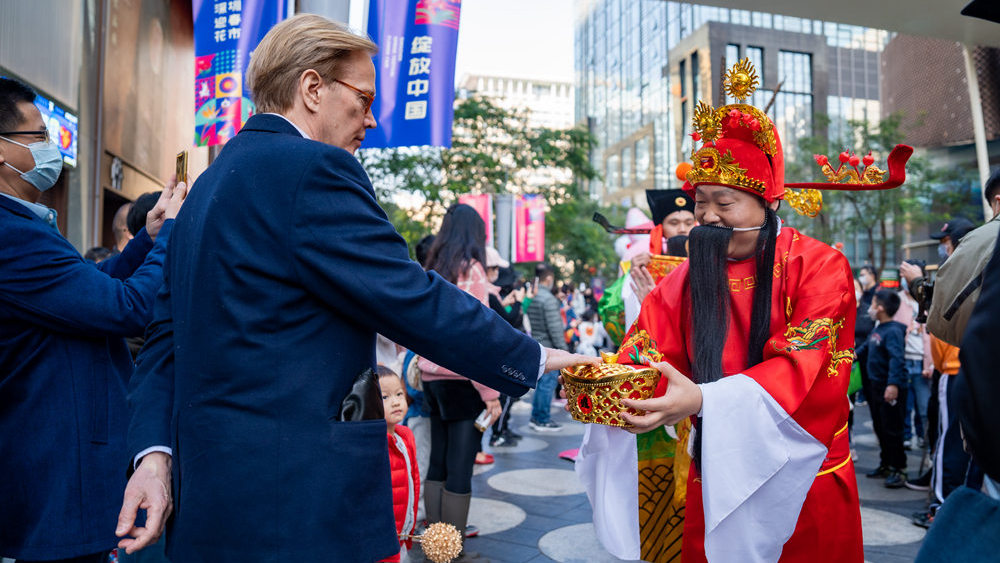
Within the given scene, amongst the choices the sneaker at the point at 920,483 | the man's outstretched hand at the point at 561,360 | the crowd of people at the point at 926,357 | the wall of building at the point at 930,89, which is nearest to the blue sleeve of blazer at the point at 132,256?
the man's outstretched hand at the point at 561,360

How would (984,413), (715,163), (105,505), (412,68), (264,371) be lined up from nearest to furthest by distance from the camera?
(984,413), (264,371), (105,505), (715,163), (412,68)

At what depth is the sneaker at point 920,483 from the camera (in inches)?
215

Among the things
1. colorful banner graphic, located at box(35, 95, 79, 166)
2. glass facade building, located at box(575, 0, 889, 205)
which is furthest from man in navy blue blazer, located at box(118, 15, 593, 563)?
glass facade building, located at box(575, 0, 889, 205)

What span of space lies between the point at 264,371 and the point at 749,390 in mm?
1246

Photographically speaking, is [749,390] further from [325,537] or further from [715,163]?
[325,537]

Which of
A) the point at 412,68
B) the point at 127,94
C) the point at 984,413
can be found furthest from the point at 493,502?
the point at 127,94

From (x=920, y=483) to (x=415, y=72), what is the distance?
4.94 metres

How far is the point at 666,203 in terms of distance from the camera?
437cm

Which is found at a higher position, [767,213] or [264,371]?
[767,213]

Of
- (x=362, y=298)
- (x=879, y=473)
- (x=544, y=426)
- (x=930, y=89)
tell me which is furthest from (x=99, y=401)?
(x=930, y=89)

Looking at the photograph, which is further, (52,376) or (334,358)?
(52,376)

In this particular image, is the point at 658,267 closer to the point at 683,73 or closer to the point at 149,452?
the point at 149,452

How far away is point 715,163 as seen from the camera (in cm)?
222

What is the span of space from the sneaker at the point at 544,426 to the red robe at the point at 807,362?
6028 mm
